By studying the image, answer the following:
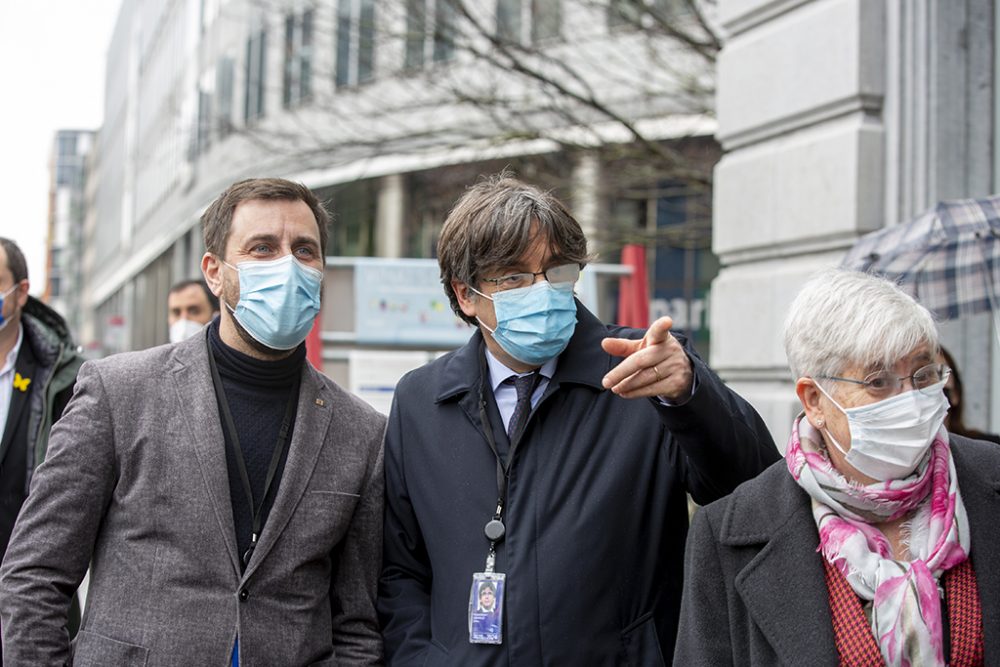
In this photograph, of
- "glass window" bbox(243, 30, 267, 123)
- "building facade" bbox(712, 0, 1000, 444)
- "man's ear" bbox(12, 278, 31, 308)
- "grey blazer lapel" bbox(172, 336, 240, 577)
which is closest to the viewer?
"grey blazer lapel" bbox(172, 336, 240, 577)

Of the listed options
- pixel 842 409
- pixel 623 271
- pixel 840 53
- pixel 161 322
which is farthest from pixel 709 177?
pixel 161 322

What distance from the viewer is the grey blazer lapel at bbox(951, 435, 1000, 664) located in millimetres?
2387

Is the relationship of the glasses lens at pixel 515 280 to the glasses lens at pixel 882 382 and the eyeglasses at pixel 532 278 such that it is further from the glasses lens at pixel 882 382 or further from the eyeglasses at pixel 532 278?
the glasses lens at pixel 882 382

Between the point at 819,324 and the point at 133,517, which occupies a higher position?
the point at 819,324

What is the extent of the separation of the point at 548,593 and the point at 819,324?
869 millimetres

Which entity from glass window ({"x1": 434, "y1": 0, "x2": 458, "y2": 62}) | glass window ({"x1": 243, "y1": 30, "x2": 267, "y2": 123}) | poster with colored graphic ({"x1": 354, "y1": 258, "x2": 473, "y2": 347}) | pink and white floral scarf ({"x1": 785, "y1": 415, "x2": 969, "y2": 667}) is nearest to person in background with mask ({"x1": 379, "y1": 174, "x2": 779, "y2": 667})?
pink and white floral scarf ({"x1": 785, "y1": 415, "x2": 969, "y2": 667})

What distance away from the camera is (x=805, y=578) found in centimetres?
256

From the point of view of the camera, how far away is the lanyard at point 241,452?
298 centimetres

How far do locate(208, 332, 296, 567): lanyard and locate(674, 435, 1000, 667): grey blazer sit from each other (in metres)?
1.05

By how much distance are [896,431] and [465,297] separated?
1.17 m

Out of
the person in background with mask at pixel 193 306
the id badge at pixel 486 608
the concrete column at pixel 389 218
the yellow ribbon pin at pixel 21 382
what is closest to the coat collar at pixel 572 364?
the id badge at pixel 486 608

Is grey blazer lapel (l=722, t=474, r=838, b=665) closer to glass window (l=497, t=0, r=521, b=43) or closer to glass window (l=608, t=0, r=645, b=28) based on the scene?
glass window (l=608, t=0, r=645, b=28)

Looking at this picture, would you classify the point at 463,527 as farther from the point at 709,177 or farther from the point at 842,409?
the point at 709,177

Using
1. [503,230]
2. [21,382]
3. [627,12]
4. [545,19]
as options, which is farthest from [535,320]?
[545,19]
